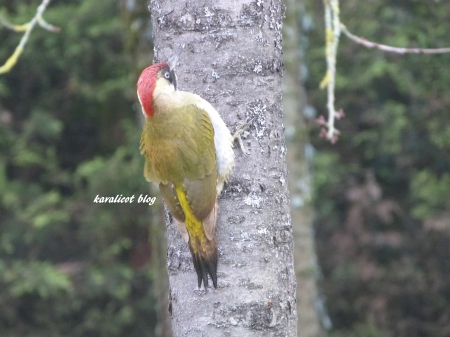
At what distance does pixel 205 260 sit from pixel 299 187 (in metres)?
3.41

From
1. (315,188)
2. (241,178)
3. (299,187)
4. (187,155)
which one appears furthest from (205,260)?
(315,188)

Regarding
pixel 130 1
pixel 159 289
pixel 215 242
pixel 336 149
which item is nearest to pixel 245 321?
pixel 215 242

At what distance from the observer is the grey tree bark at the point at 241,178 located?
7.45 ft

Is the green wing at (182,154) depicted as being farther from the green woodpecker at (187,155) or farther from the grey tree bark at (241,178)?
the grey tree bark at (241,178)

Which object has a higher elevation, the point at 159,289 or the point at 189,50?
the point at 189,50

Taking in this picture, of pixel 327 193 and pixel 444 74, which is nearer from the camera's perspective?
pixel 444 74

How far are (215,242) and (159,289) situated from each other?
9.89ft

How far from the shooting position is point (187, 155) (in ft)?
8.73

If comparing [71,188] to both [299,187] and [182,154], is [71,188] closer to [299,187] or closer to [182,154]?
[299,187]

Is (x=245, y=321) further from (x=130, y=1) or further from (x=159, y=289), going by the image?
(x=130, y=1)

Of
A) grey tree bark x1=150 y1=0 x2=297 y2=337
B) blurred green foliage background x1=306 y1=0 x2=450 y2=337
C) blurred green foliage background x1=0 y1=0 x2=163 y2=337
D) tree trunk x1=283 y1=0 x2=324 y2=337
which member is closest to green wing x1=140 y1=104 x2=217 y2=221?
grey tree bark x1=150 y1=0 x2=297 y2=337

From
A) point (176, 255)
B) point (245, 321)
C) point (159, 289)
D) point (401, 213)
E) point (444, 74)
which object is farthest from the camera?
point (401, 213)

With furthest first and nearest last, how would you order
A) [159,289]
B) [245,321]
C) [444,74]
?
1. [444,74]
2. [159,289]
3. [245,321]

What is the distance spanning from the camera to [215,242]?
2.33m
